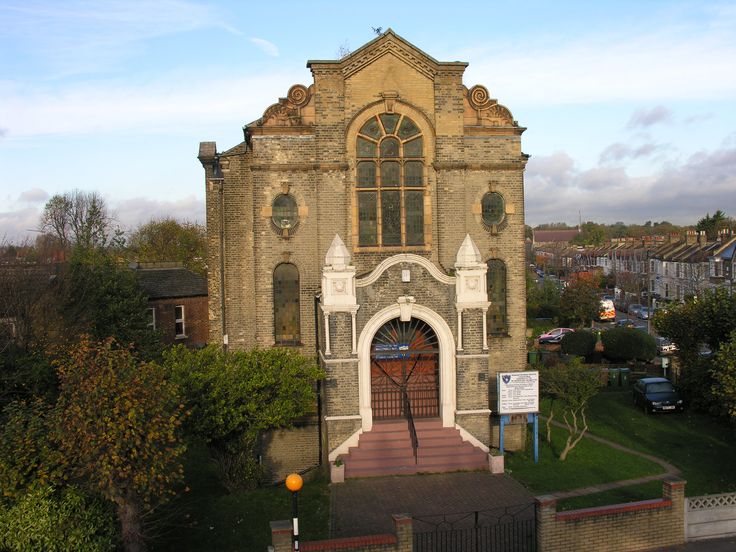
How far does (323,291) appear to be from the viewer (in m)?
19.1

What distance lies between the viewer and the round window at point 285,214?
21.9m

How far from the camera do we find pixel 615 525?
45.2ft

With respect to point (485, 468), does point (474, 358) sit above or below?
above

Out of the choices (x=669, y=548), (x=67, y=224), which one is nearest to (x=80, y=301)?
(x=669, y=548)

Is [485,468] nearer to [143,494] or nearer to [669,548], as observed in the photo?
[669,548]

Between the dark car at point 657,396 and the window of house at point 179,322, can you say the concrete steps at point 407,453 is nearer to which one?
the dark car at point 657,396

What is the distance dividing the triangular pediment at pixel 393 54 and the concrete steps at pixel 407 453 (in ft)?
38.8

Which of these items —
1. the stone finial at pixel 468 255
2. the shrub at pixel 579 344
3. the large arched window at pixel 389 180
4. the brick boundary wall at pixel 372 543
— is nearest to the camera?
the brick boundary wall at pixel 372 543

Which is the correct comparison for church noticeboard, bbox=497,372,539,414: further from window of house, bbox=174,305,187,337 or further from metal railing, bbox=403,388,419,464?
window of house, bbox=174,305,187,337

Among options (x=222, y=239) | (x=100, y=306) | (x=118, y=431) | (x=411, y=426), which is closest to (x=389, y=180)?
(x=222, y=239)

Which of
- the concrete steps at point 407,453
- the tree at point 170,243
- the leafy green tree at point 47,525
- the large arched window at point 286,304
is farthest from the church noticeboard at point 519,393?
the tree at point 170,243

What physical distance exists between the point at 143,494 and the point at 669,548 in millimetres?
11209

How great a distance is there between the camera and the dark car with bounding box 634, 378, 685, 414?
26.1 meters

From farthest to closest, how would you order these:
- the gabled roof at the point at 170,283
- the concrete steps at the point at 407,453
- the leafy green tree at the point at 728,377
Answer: the gabled roof at the point at 170,283 → the concrete steps at the point at 407,453 → the leafy green tree at the point at 728,377
